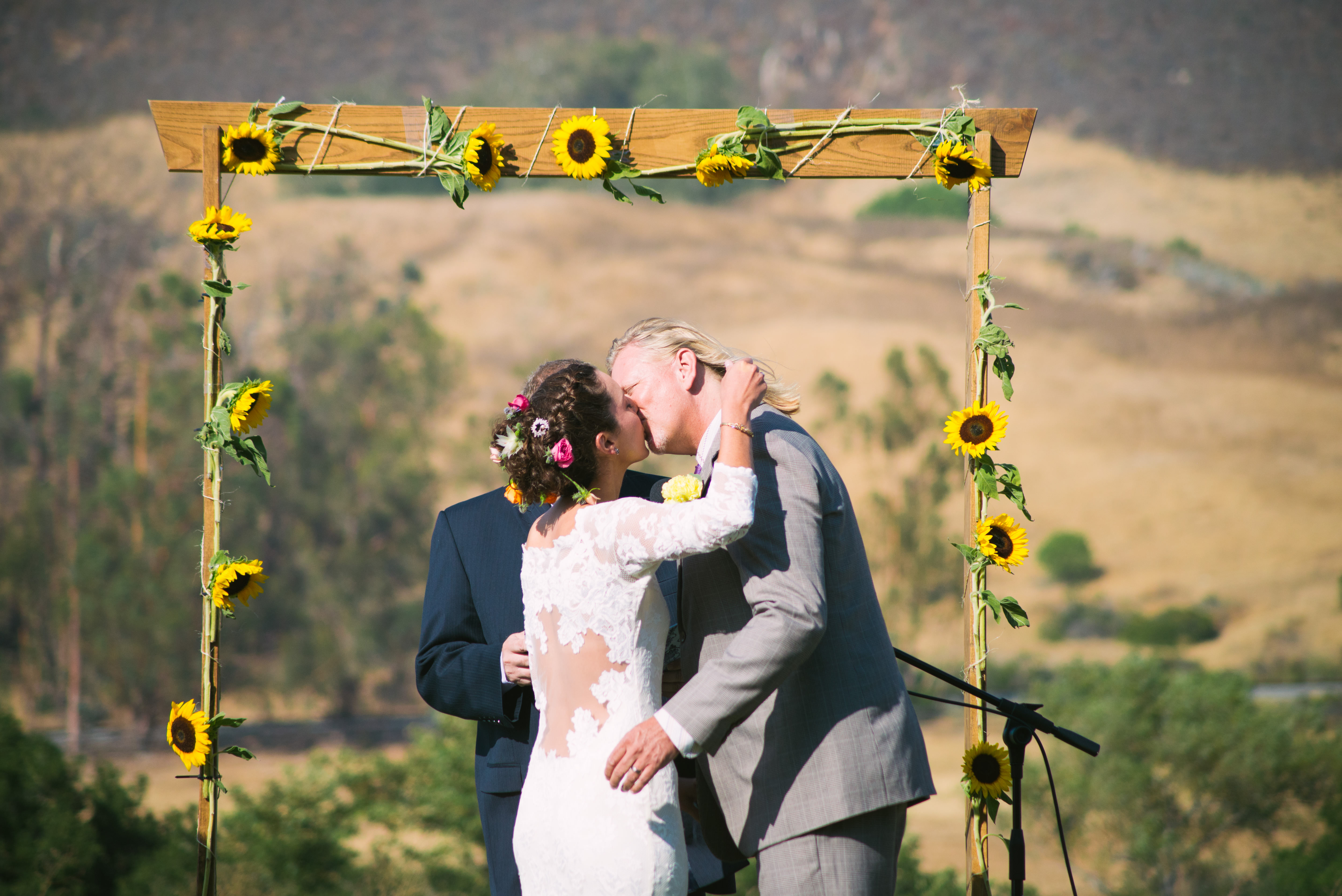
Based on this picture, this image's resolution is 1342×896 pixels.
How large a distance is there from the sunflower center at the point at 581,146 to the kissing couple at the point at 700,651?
1.90 ft

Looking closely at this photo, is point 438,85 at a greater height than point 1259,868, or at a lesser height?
greater

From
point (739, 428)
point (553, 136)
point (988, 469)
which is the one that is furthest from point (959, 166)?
point (739, 428)

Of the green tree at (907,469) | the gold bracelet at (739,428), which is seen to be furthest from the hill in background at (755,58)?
the gold bracelet at (739,428)

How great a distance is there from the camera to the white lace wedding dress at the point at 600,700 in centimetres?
185

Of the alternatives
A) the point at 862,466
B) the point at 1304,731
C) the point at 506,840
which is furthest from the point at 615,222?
the point at 506,840

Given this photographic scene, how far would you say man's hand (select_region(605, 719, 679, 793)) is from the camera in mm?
1838

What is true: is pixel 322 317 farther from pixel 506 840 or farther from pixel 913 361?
pixel 506 840

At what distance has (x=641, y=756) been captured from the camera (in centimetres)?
184

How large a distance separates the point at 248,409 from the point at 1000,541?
163 cm

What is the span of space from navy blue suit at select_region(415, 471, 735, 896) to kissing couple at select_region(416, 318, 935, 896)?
322mm

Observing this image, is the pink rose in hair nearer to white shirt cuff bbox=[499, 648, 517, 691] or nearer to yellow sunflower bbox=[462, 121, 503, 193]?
white shirt cuff bbox=[499, 648, 517, 691]

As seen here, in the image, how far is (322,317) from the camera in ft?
60.6

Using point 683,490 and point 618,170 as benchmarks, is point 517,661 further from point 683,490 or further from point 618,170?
point 618,170

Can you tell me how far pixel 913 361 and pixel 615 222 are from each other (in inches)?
272
